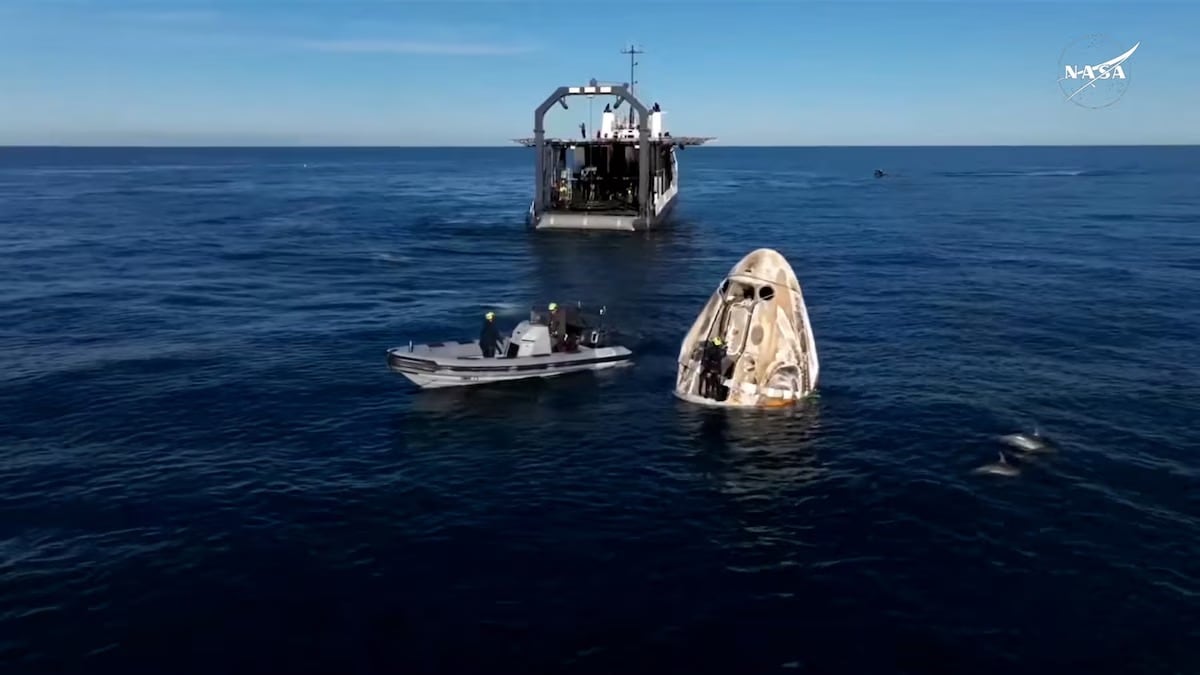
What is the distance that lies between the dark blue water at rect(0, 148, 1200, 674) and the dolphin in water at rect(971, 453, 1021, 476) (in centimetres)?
45

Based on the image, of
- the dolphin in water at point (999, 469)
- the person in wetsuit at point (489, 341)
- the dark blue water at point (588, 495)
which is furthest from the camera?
the person in wetsuit at point (489, 341)

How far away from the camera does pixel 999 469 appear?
29703mm

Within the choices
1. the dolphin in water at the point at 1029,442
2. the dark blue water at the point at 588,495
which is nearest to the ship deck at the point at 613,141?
the dark blue water at the point at 588,495

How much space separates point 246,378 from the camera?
134 feet

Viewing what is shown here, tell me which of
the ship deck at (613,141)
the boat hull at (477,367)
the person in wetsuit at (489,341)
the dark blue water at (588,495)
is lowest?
the dark blue water at (588,495)

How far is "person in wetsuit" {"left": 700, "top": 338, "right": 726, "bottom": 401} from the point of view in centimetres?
3512

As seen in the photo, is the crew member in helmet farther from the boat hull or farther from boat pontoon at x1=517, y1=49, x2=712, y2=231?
boat pontoon at x1=517, y1=49, x2=712, y2=231

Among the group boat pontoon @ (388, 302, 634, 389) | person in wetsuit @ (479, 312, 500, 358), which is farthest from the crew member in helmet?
person in wetsuit @ (479, 312, 500, 358)

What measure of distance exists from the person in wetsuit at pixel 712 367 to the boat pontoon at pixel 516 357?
6069 millimetres

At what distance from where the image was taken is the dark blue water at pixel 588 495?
66.2 feet

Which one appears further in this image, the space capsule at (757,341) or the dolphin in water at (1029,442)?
the space capsule at (757,341)

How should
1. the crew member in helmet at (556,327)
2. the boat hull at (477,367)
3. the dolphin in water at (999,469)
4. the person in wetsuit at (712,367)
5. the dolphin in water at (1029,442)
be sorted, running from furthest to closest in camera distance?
the crew member in helmet at (556,327)
the boat hull at (477,367)
the person in wetsuit at (712,367)
the dolphin in water at (1029,442)
the dolphin in water at (999,469)

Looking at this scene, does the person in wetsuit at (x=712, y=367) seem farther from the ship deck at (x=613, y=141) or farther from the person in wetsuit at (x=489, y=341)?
the ship deck at (x=613, y=141)

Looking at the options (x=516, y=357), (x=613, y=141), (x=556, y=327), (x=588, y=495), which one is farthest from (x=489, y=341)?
(x=613, y=141)
